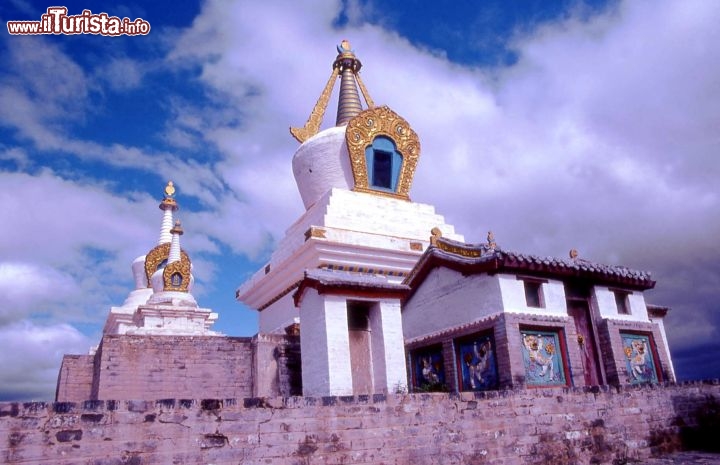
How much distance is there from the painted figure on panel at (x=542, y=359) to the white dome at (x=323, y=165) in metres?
9.98

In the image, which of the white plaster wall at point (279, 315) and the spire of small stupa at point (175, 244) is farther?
the spire of small stupa at point (175, 244)

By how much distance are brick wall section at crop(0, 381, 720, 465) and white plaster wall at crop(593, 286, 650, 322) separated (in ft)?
8.22

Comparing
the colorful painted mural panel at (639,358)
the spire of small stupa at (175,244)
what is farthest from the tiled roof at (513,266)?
the spire of small stupa at (175,244)

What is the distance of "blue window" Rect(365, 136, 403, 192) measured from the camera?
19.8m

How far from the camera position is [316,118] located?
23188 mm

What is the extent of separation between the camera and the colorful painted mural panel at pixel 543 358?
34.4ft

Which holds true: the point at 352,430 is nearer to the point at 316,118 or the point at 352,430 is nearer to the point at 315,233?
the point at 315,233

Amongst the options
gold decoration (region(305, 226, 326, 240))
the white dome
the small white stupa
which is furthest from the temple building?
the small white stupa

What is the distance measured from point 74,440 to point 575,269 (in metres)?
9.65

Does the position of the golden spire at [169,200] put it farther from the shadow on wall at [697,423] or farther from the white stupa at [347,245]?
the shadow on wall at [697,423]

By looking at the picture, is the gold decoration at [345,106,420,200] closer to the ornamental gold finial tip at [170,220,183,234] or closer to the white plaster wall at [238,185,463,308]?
the white plaster wall at [238,185,463,308]

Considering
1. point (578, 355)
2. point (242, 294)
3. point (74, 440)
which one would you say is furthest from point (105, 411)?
point (242, 294)

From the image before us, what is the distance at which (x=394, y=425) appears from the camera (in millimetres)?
6926

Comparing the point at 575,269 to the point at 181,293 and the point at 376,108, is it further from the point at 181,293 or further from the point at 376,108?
the point at 181,293
